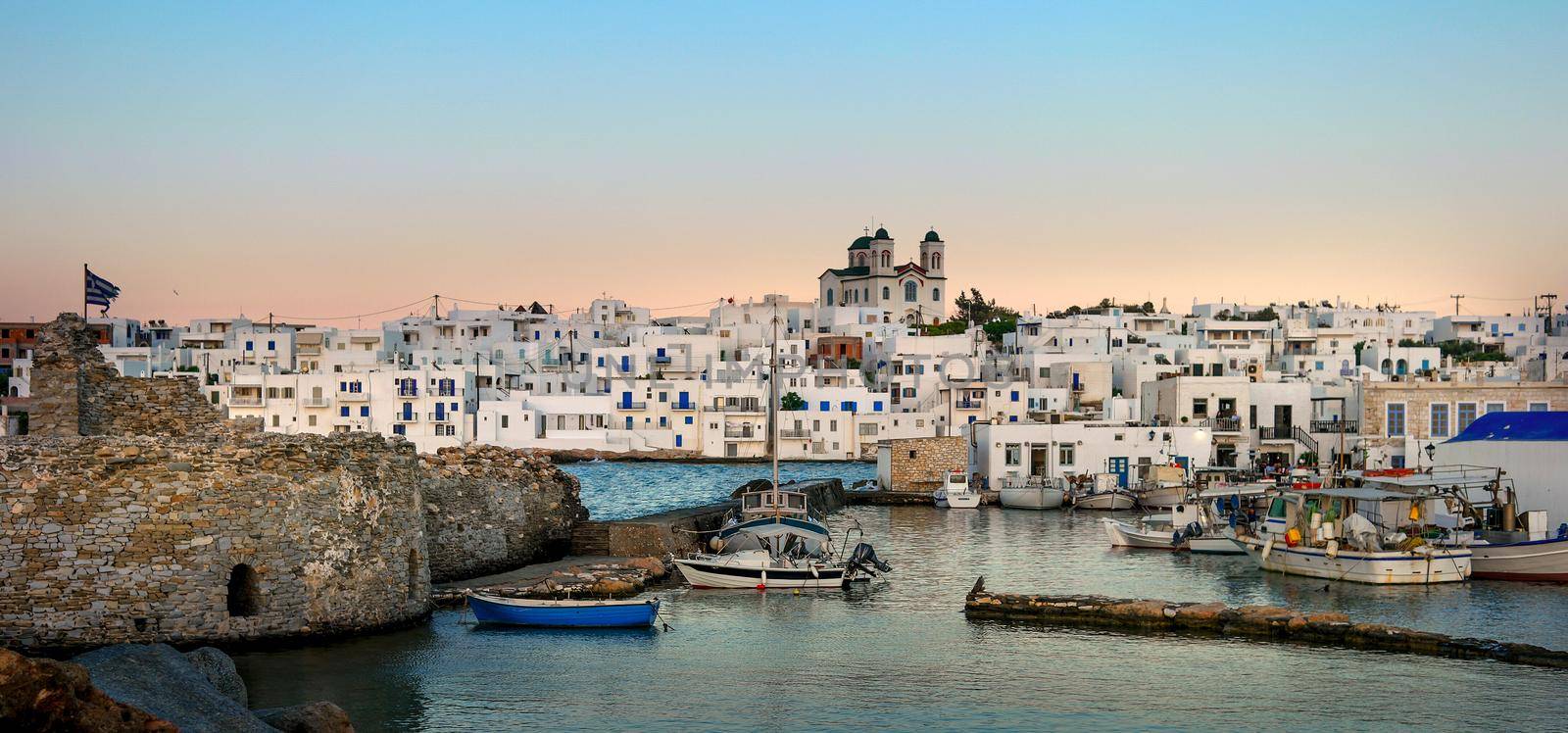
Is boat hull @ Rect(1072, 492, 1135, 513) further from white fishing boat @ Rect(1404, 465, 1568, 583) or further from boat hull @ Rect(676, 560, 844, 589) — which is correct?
boat hull @ Rect(676, 560, 844, 589)

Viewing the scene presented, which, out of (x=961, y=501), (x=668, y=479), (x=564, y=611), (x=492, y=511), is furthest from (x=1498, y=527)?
(x=668, y=479)

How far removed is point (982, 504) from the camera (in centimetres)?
4853

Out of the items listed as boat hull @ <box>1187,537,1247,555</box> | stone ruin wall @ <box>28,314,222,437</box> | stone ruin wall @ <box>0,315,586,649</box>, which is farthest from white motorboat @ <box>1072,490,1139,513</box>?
stone ruin wall @ <box>28,314,222,437</box>

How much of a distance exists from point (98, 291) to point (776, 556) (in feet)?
39.8

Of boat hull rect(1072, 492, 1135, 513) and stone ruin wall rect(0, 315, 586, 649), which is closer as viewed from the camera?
stone ruin wall rect(0, 315, 586, 649)

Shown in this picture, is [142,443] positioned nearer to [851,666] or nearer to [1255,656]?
[851,666]

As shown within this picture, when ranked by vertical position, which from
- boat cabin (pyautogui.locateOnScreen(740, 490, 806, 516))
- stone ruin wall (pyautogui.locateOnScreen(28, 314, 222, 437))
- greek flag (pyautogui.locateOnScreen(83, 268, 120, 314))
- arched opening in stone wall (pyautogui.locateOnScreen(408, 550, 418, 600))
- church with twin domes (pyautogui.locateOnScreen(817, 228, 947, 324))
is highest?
church with twin domes (pyautogui.locateOnScreen(817, 228, 947, 324))

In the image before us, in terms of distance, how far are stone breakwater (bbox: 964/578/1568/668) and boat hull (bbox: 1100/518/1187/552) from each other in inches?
488

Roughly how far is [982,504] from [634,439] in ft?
129

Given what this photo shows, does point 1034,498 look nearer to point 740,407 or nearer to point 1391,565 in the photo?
point 1391,565

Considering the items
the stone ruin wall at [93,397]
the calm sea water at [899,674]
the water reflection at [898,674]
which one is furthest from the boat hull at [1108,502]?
Answer: the stone ruin wall at [93,397]

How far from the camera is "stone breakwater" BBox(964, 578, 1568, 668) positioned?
60.7 ft

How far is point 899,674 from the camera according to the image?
1766 cm

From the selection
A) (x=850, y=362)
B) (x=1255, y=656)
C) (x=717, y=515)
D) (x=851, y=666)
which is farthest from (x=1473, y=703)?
(x=850, y=362)
